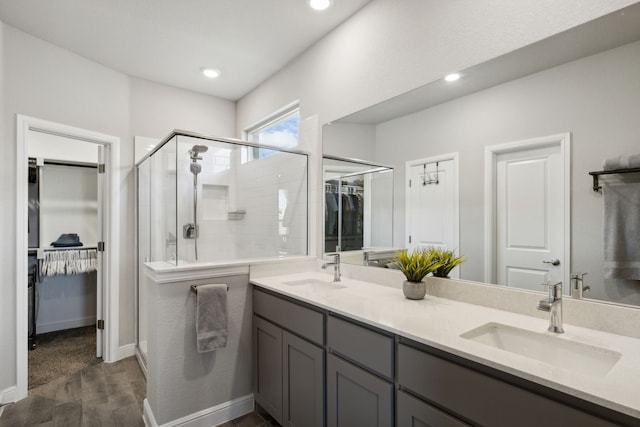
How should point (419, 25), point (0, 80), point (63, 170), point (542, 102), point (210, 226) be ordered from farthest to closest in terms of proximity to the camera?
point (63, 170) → point (210, 226) → point (0, 80) → point (419, 25) → point (542, 102)

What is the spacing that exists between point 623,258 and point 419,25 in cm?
152

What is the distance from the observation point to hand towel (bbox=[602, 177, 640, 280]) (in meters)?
1.19

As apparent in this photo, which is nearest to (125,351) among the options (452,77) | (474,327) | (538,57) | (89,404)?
(89,404)

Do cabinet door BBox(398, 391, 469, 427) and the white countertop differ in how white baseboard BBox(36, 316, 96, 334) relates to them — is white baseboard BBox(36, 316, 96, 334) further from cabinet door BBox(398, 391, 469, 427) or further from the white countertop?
cabinet door BBox(398, 391, 469, 427)

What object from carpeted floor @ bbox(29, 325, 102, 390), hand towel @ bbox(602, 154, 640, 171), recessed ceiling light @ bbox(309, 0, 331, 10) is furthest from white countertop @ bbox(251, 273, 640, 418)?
carpeted floor @ bbox(29, 325, 102, 390)

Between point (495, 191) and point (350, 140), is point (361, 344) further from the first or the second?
point (350, 140)

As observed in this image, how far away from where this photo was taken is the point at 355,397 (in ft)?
4.76

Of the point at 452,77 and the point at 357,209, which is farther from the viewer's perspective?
the point at 357,209

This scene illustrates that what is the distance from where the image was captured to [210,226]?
3.03 meters

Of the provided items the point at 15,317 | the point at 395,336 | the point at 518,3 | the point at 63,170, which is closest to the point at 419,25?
the point at 518,3

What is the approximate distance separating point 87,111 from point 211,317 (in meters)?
2.31

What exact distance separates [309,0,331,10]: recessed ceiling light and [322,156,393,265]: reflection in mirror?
40.6 inches

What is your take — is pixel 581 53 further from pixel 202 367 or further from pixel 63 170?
pixel 63 170

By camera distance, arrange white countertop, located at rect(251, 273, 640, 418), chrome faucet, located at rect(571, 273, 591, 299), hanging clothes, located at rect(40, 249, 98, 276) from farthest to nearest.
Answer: hanging clothes, located at rect(40, 249, 98, 276)
chrome faucet, located at rect(571, 273, 591, 299)
white countertop, located at rect(251, 273, 640, 418)
